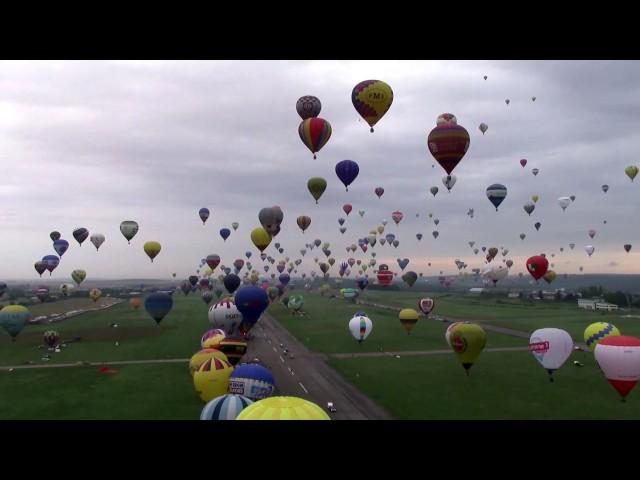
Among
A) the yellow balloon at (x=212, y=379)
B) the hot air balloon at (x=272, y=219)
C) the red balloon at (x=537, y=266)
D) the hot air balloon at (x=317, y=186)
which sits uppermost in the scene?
the hot air balloon at (x=317, y=186)

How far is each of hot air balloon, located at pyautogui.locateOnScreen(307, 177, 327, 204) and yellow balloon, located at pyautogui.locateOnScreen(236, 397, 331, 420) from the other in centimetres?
3668

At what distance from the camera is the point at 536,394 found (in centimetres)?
3400

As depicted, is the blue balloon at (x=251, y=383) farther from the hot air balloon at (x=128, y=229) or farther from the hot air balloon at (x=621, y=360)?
the hot air balloon at (x=128, y=229)

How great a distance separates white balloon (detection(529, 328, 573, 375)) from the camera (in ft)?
113

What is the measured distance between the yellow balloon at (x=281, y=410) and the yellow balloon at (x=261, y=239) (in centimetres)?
4518

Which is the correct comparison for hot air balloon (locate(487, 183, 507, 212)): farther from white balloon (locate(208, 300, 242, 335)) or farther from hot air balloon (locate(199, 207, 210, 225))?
hot air balloon (locate(199, 207, 210, 225))

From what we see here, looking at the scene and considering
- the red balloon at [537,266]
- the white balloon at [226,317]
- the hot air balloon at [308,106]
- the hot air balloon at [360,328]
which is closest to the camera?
the hot air balloon at [308,106]

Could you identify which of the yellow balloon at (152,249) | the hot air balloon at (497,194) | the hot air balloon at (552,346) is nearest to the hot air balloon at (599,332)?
the hot air balloon at (552,346)

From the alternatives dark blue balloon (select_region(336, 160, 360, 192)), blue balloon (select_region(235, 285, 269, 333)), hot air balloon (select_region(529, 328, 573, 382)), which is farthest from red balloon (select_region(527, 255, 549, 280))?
blue balloon (select_region(235, 285, 269, 333))

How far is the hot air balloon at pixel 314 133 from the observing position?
38.8 metres
